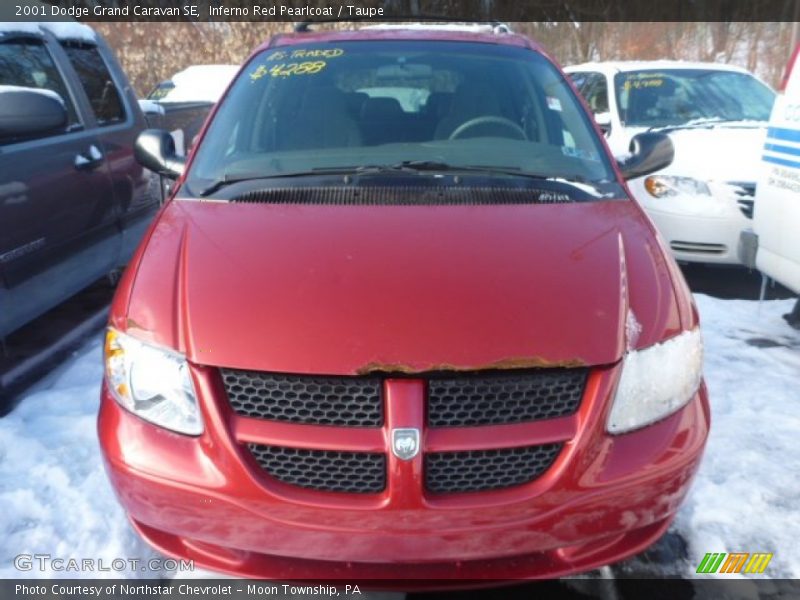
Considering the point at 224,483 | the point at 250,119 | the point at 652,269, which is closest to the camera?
the point at 224,483

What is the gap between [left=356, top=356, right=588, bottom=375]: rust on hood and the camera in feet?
6.17

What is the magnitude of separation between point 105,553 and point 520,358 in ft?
5.27

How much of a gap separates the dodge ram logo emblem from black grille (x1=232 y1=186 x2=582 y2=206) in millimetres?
958

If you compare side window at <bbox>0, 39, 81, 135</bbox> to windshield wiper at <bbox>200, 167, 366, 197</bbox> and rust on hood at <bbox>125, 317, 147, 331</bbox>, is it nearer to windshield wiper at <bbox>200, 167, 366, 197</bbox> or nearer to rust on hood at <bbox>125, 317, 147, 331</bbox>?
windshield wiper at <bbox>200, 167, 366, 197</bbox>

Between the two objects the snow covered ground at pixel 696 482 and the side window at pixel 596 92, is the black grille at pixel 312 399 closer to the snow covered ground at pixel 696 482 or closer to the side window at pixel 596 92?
the snow covered ground at pixel 696 482

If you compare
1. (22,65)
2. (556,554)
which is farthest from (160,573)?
(22,65)

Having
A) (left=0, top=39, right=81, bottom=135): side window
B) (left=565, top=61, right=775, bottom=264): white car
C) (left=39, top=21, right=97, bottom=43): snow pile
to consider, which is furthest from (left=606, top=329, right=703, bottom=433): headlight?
(left=39, top=21, right=97, bottom=43): snow pile

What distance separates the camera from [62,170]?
3.82m

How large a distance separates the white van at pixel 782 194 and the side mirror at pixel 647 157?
1.09 m

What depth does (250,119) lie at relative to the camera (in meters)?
3.15

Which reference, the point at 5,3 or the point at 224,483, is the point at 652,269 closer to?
the point at 224,483

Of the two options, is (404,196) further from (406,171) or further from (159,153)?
(159,153)

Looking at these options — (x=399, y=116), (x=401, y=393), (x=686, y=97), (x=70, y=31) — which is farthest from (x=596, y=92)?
(x=401, y=393)

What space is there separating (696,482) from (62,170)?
3.47m
